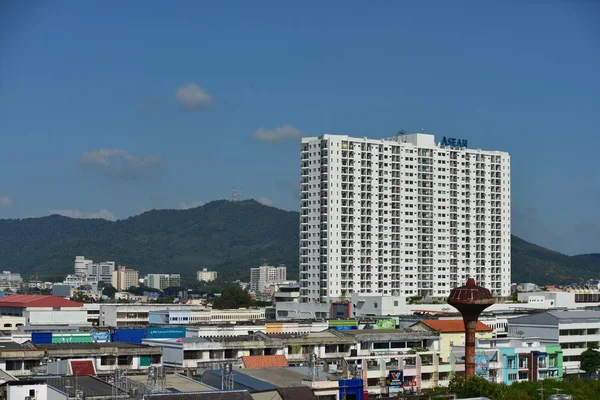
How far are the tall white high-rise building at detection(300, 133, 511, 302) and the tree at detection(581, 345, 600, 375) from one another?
151 ft

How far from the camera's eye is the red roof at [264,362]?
53.0m

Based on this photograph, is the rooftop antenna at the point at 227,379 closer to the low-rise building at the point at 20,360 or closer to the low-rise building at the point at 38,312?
the low-rise building at the point at 20,360

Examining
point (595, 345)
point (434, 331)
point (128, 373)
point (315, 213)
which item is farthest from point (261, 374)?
point (315, 213)

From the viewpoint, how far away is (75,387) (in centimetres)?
3975

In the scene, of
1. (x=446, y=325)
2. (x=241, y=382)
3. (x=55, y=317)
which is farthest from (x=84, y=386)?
(x=55, y=317)

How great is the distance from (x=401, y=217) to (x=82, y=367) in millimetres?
76429

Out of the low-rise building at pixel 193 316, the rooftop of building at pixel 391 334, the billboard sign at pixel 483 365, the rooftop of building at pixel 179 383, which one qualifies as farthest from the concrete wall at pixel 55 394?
the low-rise building at pixel 193 316

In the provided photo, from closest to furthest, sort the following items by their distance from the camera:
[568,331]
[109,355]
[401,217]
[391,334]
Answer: [109,355]
[391,334]
[568,331]
[401,217]

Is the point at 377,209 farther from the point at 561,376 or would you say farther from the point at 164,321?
the point at 561,376

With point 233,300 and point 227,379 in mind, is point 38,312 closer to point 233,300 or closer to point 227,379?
point 227,379

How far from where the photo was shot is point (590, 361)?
238 feet

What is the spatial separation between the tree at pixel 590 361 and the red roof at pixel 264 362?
26693 mm

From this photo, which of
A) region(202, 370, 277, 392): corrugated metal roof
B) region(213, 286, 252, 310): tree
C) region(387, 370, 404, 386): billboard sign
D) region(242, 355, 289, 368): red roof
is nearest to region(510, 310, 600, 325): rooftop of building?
region(387, 370, 404, 386): billboard sign

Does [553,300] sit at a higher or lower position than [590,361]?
higher
